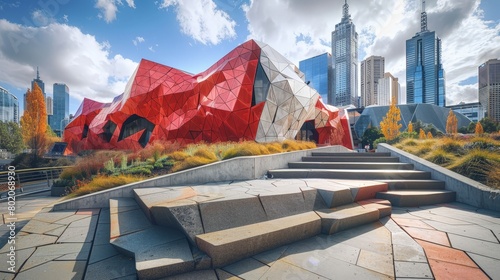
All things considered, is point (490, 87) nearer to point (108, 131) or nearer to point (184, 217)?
point (184, 217)

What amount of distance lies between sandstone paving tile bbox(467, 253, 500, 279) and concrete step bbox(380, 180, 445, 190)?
9.43 ft

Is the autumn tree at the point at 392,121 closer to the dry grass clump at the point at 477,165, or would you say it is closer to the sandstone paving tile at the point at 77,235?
the dry grass clump at the point at 477,165

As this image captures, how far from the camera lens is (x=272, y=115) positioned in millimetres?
16203

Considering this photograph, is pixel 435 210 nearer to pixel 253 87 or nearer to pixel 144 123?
pixel 253 87

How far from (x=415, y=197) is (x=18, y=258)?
722 centimetres

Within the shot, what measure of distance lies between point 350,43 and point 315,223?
18043cm

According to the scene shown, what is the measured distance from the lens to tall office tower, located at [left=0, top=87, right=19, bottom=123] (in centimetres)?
3740

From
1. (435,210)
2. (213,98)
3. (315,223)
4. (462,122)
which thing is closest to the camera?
(315,223)

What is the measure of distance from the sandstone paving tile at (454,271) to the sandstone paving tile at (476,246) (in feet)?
1.94

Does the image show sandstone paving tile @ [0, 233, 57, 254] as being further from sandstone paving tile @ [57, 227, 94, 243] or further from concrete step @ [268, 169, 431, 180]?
concrete step @ [268, 169, 431, 180]

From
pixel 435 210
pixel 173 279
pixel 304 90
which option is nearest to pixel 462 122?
pixel 304 90

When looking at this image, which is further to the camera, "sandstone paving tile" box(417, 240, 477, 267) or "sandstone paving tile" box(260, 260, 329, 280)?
"sandstone paving tile" box(417, 240, 477, 267)

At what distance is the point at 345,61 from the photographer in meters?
152

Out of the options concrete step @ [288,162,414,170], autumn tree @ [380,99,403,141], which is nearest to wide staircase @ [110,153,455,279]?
concrete step @ [288,162,414,170]
